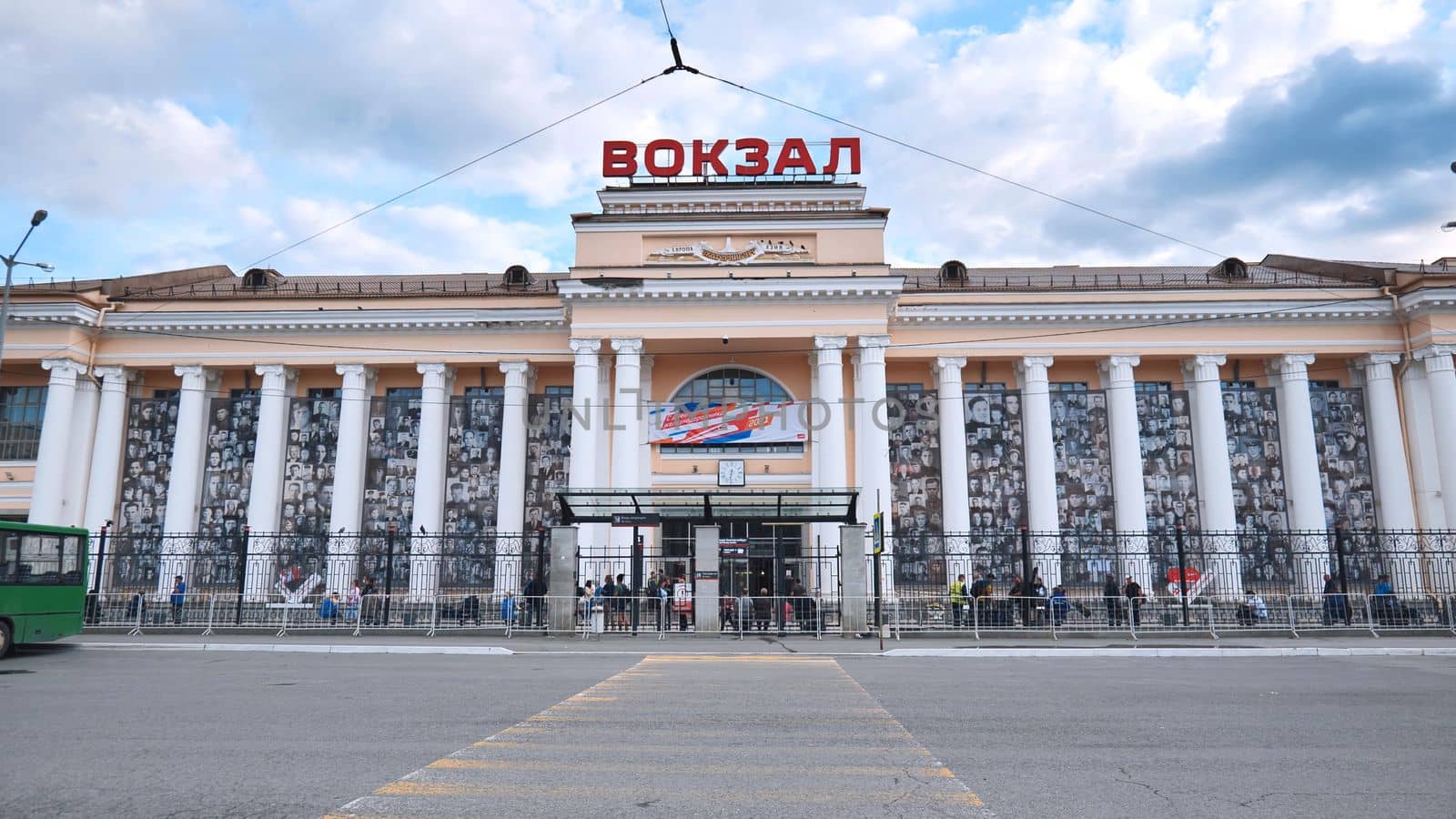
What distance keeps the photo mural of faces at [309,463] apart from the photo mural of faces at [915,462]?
804 inches

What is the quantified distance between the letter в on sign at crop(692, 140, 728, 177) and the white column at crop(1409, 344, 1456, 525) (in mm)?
25736

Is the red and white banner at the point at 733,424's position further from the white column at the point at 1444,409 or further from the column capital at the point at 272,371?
the white column at the point at 1444,409

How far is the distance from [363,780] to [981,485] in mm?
30664

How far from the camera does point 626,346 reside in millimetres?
33469

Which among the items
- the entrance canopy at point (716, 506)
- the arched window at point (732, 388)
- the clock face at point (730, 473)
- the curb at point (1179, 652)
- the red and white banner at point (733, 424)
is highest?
the arched window at point (732, 388)

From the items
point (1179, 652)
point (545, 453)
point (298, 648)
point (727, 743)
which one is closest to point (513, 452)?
point (545, 453)

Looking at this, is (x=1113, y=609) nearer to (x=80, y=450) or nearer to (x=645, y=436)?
(x=645, y=436)

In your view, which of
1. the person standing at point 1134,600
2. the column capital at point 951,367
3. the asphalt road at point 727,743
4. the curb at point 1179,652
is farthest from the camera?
the column capital at point 951,367

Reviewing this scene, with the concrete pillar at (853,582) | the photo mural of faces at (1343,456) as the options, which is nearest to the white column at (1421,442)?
the photo mural of faces at (1343,456)

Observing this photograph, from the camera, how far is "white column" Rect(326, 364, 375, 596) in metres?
34.9

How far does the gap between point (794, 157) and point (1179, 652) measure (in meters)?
23.4

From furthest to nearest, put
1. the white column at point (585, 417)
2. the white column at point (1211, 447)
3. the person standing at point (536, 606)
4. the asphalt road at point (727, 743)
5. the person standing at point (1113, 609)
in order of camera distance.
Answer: the white column at point (1211, 447) < the white column at point (585, 417) < the person standing at point (536, 606) < the person standing at point (1113, 609) < the asphalt road at point (727, 743)

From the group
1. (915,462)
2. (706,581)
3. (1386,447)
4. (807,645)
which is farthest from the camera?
(915,462)

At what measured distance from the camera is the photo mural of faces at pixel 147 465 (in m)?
36.2
